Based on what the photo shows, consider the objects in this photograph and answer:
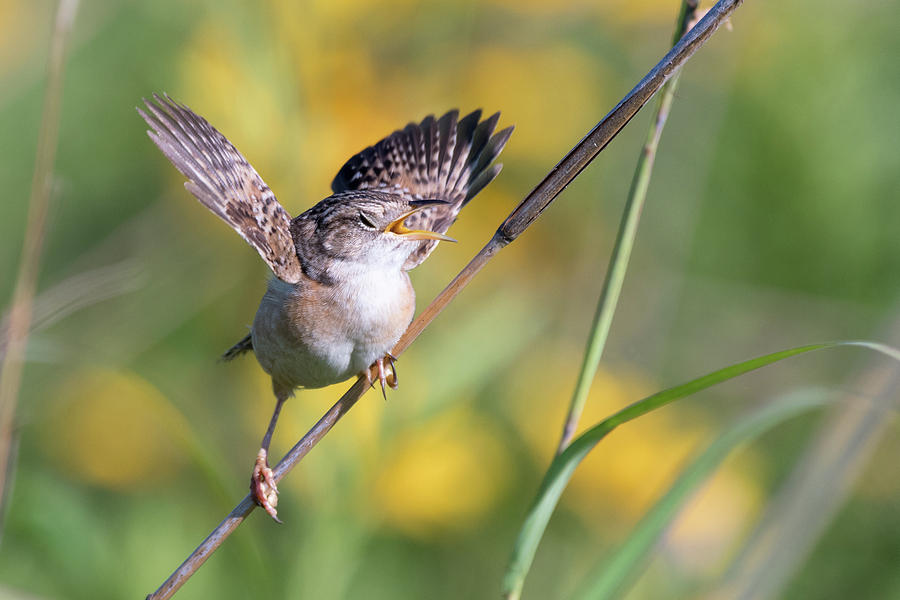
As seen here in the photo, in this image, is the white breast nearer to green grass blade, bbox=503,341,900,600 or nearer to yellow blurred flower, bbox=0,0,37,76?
green grass blade, bbox=503,341,900,600

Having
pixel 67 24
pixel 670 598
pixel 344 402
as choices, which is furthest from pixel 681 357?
pixel 67 24

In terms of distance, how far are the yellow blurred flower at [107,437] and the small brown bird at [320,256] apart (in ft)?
4.92

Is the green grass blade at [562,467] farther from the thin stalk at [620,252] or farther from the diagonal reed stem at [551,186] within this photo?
the diagonal reed stem at [551,186]

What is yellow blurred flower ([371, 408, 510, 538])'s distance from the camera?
405 cm

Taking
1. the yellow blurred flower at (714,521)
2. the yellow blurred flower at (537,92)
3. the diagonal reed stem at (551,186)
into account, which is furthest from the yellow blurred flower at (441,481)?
the diagonal reed stem at (551,186)

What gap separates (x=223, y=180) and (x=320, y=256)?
1.51 ft

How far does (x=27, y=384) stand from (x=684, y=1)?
3.50m

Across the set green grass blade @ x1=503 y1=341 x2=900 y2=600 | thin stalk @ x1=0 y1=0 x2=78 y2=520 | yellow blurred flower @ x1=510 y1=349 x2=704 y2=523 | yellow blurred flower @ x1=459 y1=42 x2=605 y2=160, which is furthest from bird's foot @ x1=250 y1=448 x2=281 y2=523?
yellow blurred flower @ x1=459 y1=42 x2=605 y2=160

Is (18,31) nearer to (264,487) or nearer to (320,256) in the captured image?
(320,256)

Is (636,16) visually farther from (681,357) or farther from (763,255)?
(681,357)

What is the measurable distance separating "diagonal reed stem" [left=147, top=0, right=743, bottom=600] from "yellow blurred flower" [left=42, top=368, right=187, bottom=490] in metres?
2.39

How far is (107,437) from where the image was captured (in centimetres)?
475

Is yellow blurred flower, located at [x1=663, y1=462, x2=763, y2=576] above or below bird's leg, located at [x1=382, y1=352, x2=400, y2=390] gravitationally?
above

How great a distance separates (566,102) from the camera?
5266mm
